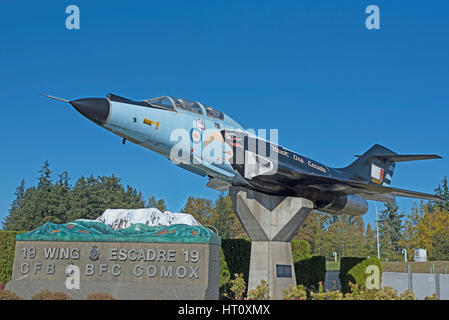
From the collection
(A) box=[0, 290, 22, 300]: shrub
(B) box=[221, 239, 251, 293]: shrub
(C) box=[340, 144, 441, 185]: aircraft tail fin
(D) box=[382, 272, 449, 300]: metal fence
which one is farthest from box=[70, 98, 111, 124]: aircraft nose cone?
(D) box=[382, 272, 449, 300]: metal fence

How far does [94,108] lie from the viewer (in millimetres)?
12094

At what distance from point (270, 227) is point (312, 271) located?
25.7 feet

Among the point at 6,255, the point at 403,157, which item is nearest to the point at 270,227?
the point at 403,157

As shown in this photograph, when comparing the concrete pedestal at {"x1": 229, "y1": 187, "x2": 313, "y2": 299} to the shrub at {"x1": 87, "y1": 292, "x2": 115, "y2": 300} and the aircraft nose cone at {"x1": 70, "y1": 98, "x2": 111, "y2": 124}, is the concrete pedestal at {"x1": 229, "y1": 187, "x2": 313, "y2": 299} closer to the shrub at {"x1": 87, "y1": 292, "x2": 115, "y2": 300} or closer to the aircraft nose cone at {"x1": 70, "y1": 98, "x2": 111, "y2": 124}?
the shrub at {"x1": 87, "y1": 292, "x2": 115, "y2": 300}

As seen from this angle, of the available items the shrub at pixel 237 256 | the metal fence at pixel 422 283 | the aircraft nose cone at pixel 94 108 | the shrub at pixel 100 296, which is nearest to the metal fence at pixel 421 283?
the metal fence at pixel 422 283

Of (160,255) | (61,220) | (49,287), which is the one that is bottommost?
(49,287)

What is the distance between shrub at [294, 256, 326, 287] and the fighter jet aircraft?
455 cm

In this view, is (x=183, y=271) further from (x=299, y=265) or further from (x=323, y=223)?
(x=323, y=223)

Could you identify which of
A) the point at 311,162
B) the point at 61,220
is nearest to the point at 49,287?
the point at 311,162

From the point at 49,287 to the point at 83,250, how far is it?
5.78 ft

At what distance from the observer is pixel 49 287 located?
15.2 metres

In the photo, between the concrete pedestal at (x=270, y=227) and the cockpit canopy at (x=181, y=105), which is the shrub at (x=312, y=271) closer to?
the concrete pedestal at (x=270, y=227)

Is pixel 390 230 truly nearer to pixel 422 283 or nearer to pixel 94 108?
pixel 422 283
